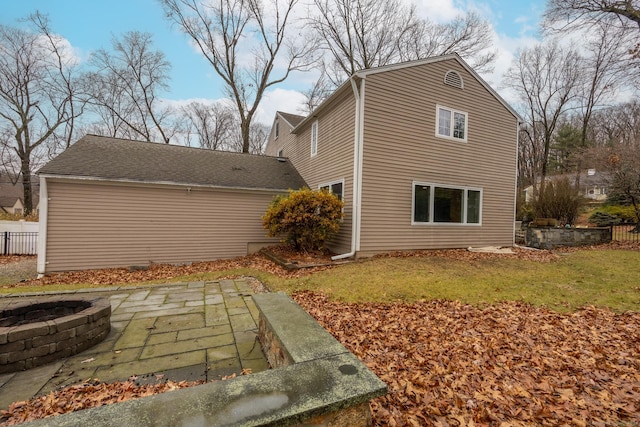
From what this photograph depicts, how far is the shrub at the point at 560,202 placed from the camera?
1261 centimetres

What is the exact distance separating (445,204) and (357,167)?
3.62 meters

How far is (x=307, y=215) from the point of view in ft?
26.9

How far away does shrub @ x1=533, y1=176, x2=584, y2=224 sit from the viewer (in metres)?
12.6

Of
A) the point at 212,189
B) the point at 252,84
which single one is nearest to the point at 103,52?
the point at 252,84

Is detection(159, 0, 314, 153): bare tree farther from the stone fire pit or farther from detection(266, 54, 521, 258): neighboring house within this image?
the stone fire pit

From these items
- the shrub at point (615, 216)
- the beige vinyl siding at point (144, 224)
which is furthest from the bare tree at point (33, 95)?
the shrub at point (615, 216)

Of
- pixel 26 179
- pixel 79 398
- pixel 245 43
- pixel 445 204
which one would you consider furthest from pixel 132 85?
pixel 79 398

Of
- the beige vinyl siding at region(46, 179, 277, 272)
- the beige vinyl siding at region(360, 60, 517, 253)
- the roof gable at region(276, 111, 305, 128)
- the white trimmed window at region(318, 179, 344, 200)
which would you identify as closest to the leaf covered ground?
the beige vinyl siding at region(360, 60, 517, 253)

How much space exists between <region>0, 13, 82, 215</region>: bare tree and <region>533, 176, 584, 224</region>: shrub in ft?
97.2

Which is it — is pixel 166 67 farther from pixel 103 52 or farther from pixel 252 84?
pixel 252 84

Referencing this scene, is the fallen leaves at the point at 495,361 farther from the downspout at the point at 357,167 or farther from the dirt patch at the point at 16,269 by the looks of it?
the dirt patch at the point at 16,269

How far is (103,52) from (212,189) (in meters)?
16.5

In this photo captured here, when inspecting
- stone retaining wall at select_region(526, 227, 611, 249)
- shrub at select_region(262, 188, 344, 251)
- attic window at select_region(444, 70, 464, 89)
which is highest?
attic window at select_region(444, 70, 464, 89)

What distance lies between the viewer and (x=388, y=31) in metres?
17.8
